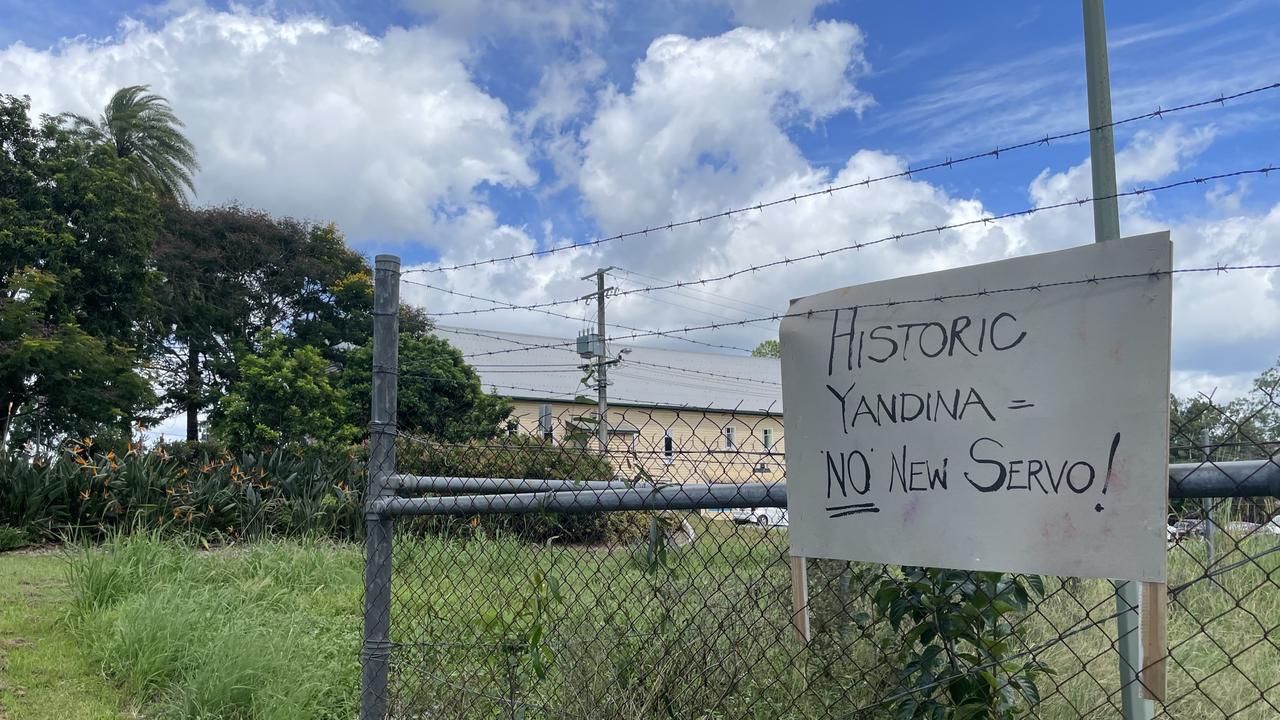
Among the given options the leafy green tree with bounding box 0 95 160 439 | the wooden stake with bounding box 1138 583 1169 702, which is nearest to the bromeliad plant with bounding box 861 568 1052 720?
the wooden stake with bounding box 1138 583 1169 702

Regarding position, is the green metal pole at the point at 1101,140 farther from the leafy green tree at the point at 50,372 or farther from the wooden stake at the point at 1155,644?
the leafy green tree at the point at 50,372

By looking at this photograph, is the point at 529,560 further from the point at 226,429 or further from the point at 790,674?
the point at 226,429

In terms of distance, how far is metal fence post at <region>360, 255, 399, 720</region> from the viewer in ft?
9.46

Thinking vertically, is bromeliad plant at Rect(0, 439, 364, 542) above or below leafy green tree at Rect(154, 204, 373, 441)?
below

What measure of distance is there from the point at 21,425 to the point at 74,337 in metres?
2.09

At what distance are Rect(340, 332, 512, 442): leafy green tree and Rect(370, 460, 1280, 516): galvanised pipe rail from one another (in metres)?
16.9

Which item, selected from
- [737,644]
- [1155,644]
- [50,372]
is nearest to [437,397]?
[50,372]

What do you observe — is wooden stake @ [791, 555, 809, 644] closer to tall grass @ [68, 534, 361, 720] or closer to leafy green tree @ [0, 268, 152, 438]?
tall grass @ [68, 534, 361, 720]

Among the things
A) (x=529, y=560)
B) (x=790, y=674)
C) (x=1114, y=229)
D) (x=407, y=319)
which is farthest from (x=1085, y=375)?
(x=407, y=319)

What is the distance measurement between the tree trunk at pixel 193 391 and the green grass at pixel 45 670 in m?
20.9

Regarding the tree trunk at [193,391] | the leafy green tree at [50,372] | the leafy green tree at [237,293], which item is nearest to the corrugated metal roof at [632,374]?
the leafy green tree at [237,293]

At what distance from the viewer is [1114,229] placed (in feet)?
9.63

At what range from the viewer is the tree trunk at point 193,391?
25.9 metres

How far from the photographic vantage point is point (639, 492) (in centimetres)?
232
